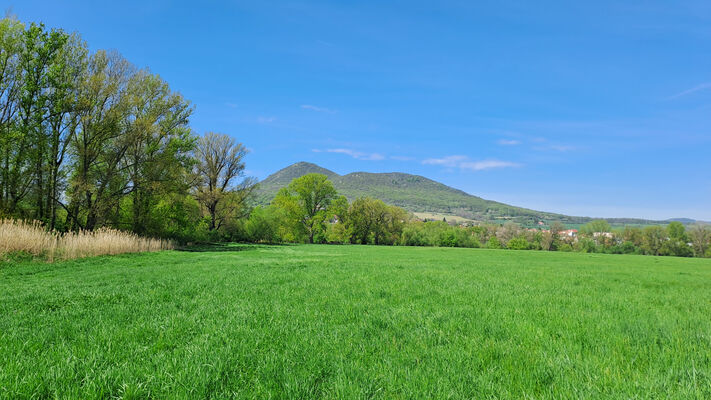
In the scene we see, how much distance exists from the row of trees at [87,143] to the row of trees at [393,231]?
59.7ft

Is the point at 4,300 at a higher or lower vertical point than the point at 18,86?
lower

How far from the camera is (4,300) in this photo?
18.5ft

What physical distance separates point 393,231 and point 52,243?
216 feet

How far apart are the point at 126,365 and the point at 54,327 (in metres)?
2.14

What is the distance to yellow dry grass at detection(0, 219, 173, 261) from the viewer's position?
44.5 ft

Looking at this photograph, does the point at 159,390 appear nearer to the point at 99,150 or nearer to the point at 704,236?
the point at 99,150

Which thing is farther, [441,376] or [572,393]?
[441,376]

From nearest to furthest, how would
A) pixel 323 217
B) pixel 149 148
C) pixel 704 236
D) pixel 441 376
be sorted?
pixel 441 376, pixel 149 148, pixel 323 217, pixel 704 236

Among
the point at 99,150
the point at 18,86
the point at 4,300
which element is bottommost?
the point at 4,300

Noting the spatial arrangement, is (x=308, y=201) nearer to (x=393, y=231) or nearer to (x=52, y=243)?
(x=393, y=231)

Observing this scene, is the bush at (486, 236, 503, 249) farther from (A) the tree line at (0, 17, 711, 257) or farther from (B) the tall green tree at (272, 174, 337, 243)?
(A) the tree line at (0, 17, 711, 257)

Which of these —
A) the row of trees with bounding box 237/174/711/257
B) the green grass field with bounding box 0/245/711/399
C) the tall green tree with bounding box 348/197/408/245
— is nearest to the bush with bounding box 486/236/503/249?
the row of trees with bounding box 237/174/711/257

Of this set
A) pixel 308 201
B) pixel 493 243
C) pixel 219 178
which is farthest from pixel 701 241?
pixel 219 178

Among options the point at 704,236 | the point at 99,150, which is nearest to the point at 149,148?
the point at 99,150
